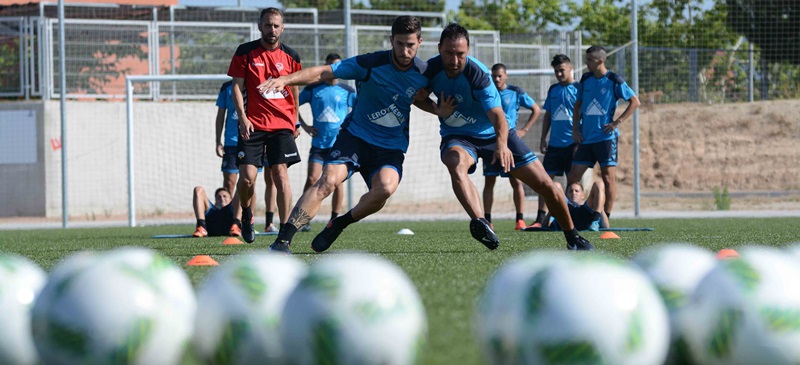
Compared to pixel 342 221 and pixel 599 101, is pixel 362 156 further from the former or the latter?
pixel 599 101

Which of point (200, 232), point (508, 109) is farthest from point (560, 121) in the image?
point (200, 232)

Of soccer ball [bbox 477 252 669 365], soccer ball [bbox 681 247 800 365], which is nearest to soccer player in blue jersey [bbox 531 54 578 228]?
soccer ball [bbox 681 247 800 365]

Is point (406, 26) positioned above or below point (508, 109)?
above

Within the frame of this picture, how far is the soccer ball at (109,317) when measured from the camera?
9.68ft

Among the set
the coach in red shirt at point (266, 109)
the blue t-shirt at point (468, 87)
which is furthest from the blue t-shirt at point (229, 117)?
the blue t-shirt at point (468, 87)

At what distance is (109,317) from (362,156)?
16.6 feet

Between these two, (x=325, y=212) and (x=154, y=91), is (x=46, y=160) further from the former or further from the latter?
(x=325, y=212)

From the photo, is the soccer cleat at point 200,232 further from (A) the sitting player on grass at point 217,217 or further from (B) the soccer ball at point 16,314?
(B) the soccer ball at point 16,314

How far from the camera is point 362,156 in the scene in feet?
26.2

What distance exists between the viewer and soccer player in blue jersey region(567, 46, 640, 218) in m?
12.8

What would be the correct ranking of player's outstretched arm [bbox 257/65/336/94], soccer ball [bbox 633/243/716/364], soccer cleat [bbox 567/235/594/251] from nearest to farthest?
soccer ball [bbox 633/243/716/364]
player's outstretched arm [bbox 257/65/336/94]
soccer cleat [bbox 567/235/594/251]

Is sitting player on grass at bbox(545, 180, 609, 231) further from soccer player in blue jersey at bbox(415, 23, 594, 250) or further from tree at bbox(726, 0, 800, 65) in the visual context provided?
tree at bbox(726, 0, 800, 65)

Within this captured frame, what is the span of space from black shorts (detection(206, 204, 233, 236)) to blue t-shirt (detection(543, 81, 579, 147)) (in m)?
4.37

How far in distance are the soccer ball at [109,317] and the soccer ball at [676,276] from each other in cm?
149
